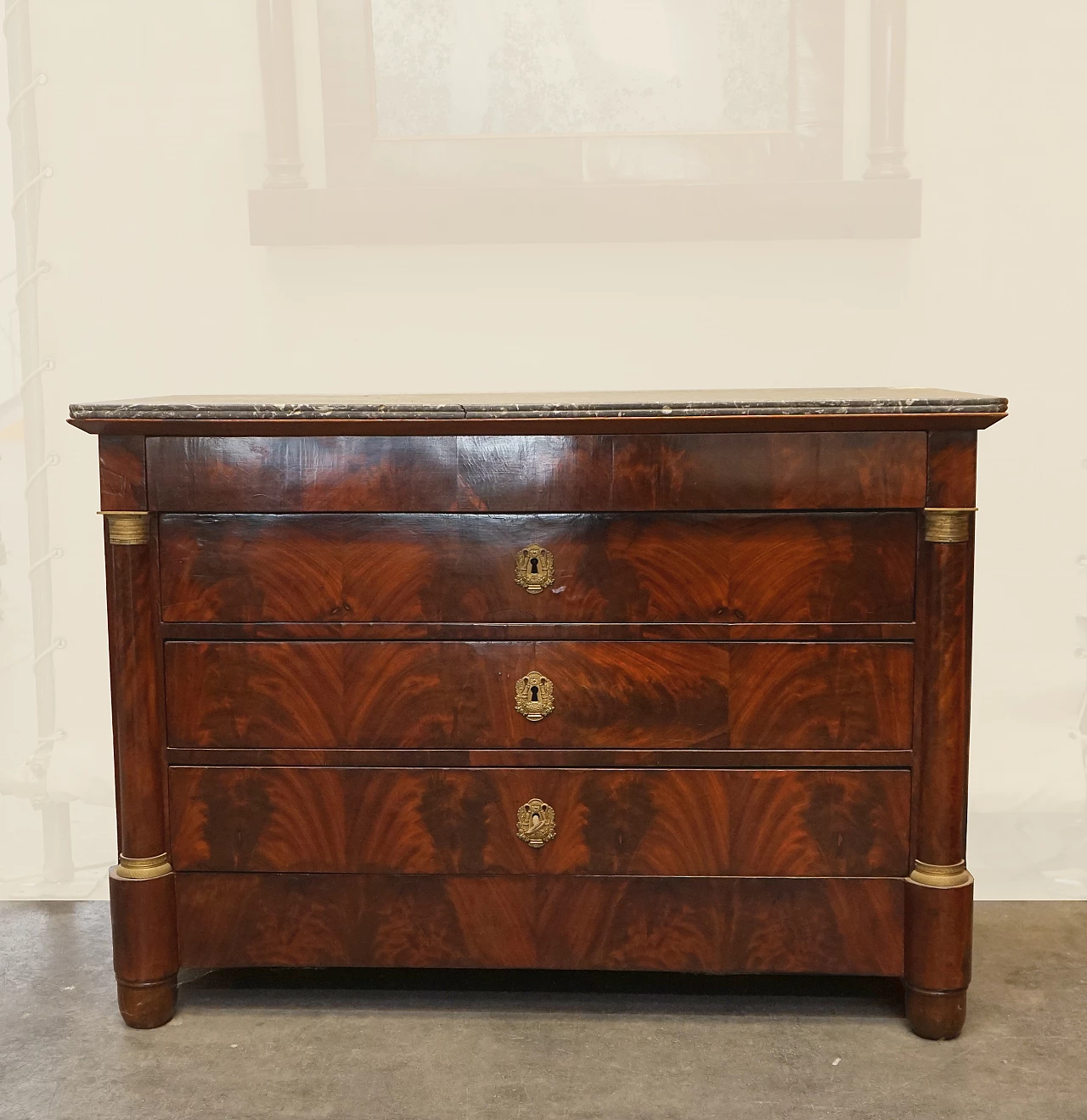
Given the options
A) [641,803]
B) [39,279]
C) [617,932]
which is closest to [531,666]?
[641,803]

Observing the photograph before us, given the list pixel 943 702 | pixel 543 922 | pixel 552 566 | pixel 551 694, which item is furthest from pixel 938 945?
pixel 552 566

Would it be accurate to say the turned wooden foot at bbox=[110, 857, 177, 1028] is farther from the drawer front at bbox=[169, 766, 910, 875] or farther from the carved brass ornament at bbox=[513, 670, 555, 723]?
the carved brass ornament at bbox=[513, 670, 555, 723]

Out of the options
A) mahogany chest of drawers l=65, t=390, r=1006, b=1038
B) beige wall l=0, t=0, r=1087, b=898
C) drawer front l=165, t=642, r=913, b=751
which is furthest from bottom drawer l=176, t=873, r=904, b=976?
beige wall l=0, t=0, r=1087, b=898

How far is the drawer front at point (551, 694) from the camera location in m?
2.07

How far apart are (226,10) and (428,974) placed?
2145mm

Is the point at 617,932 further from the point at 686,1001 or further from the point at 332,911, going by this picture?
the point at 332,911

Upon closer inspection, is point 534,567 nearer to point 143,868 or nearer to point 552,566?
point 552,566

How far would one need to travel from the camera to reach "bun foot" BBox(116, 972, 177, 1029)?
215cm

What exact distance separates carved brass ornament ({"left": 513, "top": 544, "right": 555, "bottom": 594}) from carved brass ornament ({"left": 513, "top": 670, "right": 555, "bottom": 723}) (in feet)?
0.48

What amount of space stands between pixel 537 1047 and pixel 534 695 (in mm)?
571

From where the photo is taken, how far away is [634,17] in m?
2.84

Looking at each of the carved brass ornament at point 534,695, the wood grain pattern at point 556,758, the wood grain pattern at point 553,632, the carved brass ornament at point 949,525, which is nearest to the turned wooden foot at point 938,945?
the wood grain pattern at point 556,758

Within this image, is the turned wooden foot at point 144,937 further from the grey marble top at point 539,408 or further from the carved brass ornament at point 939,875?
the carved brass ornament at point 939,875

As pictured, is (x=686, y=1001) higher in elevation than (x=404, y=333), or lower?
lower
